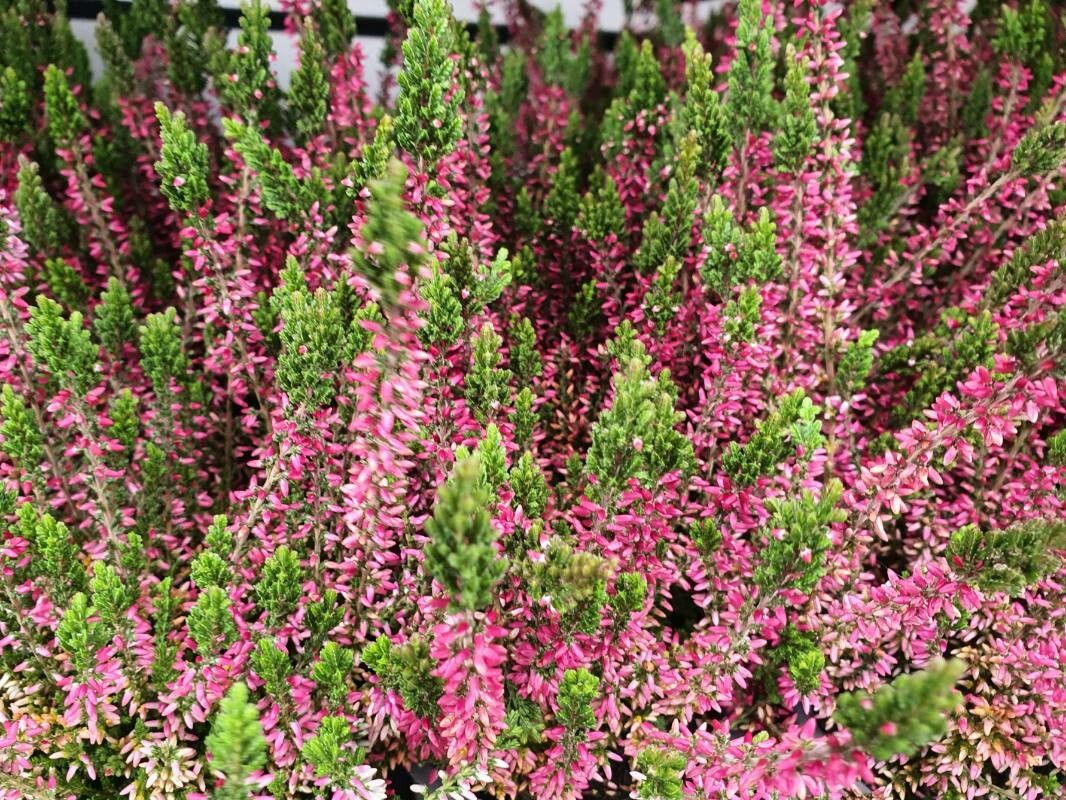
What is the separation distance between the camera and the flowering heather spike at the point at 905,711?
37.8 inches

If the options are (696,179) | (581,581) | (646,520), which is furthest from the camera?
(696,179)

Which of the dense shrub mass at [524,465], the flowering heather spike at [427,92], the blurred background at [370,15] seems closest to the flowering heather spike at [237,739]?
the dense shrub mass at [524,465]

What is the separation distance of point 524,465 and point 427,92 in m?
0.73

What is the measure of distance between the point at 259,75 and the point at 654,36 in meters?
1.95

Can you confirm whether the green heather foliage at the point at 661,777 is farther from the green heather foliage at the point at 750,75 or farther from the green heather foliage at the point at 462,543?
the green heather foliage at the point at 750,75

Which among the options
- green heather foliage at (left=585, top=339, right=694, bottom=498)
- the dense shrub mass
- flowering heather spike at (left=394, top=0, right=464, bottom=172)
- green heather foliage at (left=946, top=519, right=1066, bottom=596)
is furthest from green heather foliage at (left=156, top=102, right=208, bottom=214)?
green heather foliage at (left=946, top=519, right=1066, bottom=596)

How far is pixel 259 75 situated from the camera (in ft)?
6.37

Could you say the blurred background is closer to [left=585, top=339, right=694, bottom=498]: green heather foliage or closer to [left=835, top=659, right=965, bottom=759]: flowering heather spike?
[left=585, top=339, right=694, bottom=498]: green heather foliage

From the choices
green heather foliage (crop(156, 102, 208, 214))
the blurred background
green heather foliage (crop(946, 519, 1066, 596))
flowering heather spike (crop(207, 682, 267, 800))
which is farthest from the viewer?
the blurred background

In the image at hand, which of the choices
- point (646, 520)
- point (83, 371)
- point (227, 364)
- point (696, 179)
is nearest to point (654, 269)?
point (696, 179)

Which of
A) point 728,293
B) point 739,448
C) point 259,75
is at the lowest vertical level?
point 739,448

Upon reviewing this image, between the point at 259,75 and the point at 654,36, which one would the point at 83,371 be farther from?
the point at 654,36

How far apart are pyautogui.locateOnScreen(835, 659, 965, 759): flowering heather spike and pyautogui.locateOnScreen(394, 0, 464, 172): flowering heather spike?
1.19 m

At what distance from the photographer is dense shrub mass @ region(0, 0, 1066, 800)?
4.55 ft
